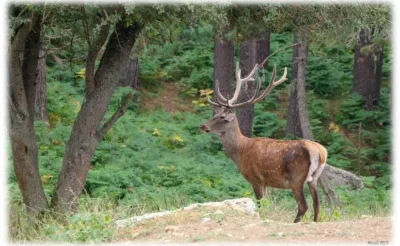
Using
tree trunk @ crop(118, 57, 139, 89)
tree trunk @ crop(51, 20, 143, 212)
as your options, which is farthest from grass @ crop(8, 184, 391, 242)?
tree trunk @ crop(118, 57, 139, 89)

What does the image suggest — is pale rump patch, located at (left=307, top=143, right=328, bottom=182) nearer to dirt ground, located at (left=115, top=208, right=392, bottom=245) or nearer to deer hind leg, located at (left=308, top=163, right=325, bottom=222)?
deer hind leg, located at (left=308, top=163, right=325, bottom=222)

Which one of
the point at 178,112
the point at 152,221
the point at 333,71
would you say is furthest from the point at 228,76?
the point at 152,221

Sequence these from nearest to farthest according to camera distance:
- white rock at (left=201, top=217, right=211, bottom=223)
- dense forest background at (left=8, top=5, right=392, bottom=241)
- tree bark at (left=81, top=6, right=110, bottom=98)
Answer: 1. white rock at (left=201, top=217, right=211, bottom=223)
2. dense forest background at (left=8, top=5, right=392, bottom=241)
3. tree bark at (left=81, top=6, right=110, bottom=98)

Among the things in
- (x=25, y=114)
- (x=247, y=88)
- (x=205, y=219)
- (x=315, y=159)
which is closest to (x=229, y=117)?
(x=315, y=159)

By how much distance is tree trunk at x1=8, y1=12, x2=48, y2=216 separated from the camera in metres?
9.06

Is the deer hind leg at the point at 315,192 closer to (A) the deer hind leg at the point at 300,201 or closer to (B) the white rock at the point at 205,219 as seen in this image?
(A) the deer hind leg at the point at 300,201

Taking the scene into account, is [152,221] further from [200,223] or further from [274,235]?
[274,235]

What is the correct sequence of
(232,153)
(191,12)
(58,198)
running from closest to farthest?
(191,12) → (58,198) → (232,153)

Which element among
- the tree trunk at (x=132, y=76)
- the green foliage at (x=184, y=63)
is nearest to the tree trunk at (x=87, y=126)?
the tree trunk at (x=132, y=76)

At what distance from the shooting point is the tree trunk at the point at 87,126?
372 inches

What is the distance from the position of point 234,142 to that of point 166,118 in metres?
8.07

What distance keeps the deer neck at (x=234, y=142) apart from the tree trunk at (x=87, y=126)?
95.3 inches

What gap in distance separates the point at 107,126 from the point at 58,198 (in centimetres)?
107

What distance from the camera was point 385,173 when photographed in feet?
56.2
